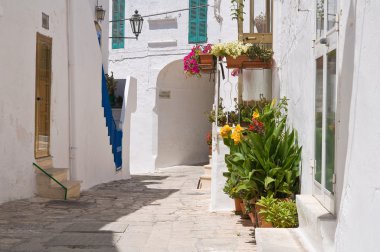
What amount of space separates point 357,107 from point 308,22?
2.29 m

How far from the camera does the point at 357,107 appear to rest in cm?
322

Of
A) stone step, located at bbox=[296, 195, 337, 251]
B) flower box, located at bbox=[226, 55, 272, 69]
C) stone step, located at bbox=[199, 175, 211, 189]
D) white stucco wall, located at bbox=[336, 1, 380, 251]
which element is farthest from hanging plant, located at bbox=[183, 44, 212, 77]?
white stucco wall, located at bbox=[336, 1, 380, 251]

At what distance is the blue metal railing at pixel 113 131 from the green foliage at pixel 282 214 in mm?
8896

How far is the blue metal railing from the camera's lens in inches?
564

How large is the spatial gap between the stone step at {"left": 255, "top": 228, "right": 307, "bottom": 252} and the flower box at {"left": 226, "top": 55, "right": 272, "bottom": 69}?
3.64 m

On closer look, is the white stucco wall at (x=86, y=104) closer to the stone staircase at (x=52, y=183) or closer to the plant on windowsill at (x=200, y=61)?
the stone staircase at (x=52, y=183)

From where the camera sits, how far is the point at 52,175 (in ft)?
31.5

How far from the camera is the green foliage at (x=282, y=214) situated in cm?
550

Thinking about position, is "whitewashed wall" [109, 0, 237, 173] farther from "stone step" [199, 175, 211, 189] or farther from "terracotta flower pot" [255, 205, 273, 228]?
"terracotta flower pot" [255, 205, 273, 228]

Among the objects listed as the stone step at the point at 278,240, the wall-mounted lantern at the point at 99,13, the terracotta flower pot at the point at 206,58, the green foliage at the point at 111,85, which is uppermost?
the wall-mounted lantern at the point at 99,13

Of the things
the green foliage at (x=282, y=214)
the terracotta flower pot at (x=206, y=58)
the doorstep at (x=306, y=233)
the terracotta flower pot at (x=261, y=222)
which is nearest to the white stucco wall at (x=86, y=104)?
the terracotta flower pot at (x=206, y=58)

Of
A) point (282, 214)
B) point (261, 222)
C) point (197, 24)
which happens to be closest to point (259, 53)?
point (261, 222)

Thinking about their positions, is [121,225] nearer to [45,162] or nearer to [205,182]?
[45,162]

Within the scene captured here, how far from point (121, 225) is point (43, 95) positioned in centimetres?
376
